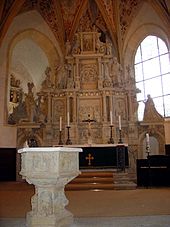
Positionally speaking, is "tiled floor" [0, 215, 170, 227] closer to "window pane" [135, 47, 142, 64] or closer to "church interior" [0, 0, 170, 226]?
"church interior" [0, 0, 170, 226]

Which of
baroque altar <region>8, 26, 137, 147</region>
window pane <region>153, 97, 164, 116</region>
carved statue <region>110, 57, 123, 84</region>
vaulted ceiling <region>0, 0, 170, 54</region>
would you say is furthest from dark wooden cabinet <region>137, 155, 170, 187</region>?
vaulted ceiling <region>0, 0, 170, 54</region>

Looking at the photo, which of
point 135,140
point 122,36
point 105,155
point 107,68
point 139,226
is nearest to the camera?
point 139,226

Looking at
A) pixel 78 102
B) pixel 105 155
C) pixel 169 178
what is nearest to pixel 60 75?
pixel 78 102

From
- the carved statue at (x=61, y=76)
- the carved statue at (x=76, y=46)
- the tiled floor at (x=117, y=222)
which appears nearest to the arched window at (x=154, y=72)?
the carved statue at (x=76, y=46)

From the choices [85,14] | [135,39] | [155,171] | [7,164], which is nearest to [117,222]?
[155,171]

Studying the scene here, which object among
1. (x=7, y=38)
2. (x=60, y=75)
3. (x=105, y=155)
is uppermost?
(x=7, y=38)

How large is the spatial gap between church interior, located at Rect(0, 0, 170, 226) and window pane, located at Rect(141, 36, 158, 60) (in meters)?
0.05

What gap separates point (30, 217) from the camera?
13.3 ft

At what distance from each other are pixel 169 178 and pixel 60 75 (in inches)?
279

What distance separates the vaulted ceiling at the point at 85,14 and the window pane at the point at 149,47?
1295 mm

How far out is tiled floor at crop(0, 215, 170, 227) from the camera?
398cm

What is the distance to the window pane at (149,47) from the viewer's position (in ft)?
45.8

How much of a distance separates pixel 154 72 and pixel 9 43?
24.8 feet

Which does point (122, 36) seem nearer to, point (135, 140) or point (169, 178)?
point (135, 140)
